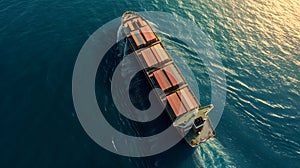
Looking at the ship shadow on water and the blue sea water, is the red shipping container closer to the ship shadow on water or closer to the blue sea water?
the ship shadow on water

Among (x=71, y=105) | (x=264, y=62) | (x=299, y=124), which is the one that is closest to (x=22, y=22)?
(x=71, y=105)

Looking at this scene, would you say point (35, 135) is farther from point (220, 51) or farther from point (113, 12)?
point (220, 51)

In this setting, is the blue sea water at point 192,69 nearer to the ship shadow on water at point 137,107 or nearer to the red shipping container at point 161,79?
the ship shadow on water at point 137,107

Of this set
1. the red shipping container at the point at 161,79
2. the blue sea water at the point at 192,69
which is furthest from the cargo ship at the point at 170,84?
the blue sea water at the point at 192,69

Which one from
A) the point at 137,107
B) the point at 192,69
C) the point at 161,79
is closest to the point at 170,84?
the point at 161,79

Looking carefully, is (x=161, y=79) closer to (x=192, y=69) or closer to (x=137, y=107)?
(x=137, y=107)

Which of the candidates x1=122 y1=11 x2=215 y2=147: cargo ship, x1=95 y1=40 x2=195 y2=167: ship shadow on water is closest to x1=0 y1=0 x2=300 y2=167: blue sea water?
x1=95 y1=40 x2=195 y2=167: ship shadow on water
